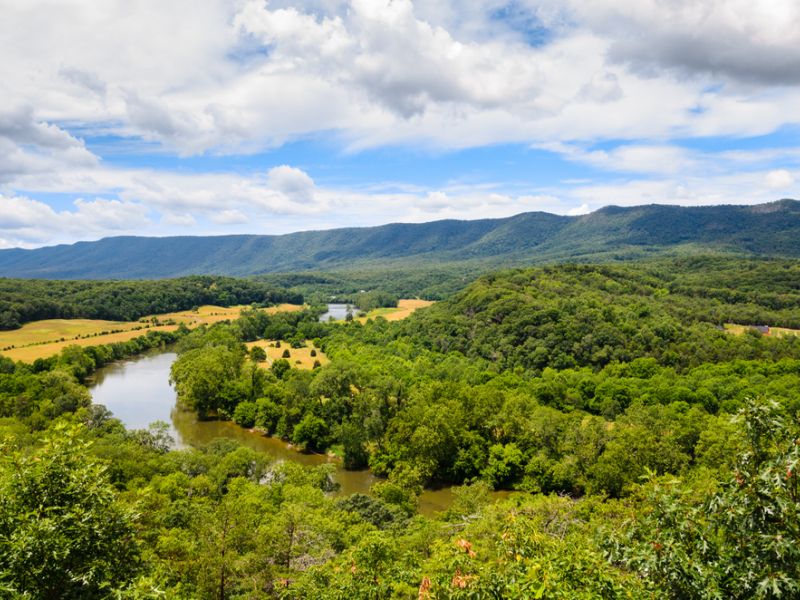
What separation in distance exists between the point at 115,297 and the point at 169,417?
235 ft

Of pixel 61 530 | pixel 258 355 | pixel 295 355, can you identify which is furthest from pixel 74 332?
pixel 61 530

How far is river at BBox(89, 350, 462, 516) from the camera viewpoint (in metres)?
36.5

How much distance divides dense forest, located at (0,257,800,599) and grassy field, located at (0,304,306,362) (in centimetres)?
600

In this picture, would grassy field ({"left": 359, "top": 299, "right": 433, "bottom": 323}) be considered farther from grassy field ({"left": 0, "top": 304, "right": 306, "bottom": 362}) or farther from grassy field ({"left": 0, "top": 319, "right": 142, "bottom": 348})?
grassy field ({"left": 0, "top": 319, "right": 142, "bottom": 348})

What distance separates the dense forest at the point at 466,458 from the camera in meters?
7.05

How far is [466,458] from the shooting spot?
36.1 metres

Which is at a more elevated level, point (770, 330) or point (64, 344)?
point (64, 344)

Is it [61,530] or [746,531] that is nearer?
[746,531]

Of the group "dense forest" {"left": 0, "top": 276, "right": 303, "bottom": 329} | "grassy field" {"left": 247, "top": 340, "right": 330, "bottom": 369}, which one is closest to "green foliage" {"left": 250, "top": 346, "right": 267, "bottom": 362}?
"grassy field" {"left": 247, "top": 340, "right": 330, "bottom": 369}

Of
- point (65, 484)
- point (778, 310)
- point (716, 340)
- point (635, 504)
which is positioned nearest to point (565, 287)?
point (716, 340)

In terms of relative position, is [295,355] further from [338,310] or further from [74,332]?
[338,310]

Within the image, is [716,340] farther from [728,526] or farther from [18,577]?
[18,577]

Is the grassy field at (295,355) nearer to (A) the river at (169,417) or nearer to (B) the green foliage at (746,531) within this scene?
(A) the river at (169,417)

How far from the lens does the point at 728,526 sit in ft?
21.3
